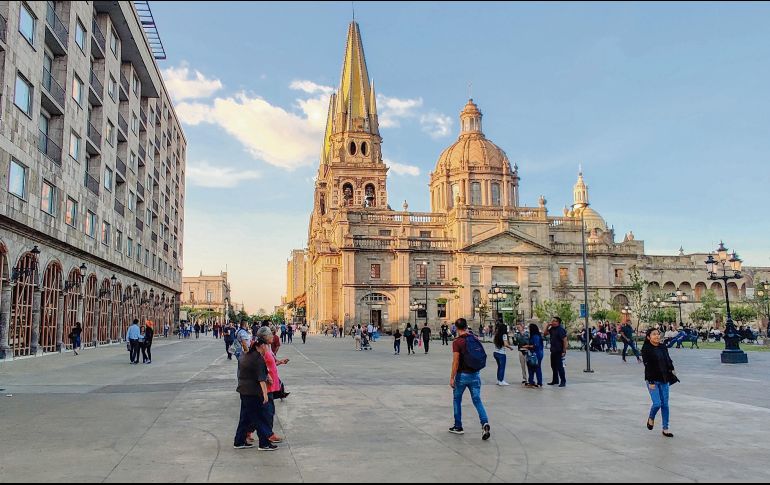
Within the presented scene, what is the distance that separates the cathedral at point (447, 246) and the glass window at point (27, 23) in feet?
158

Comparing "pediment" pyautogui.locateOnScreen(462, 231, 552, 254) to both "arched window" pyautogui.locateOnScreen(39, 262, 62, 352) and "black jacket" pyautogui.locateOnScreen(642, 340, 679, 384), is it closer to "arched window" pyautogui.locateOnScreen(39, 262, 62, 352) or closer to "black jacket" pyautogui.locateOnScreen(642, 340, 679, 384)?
"arched window" pyautogui.locateOnScreen(39, 262, 62, 352)

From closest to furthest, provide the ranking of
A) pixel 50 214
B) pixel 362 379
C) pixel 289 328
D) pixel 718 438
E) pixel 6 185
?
pixel 718 438 → pixel 362 379 → pixel 6 185 → pixel 50 214 → pixel 289 328

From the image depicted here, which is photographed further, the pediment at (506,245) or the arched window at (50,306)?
the pediment at (506,245)

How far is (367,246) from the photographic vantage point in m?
73.0

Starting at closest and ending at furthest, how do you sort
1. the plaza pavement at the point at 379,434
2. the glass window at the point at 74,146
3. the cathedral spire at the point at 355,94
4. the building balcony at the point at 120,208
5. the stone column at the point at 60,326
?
the plaza pavement at the point at 379,434
the stone column at the point at 60,326
the glass window at the point at 74,146
the building balcony at the point at 120,208
the cathedral spire at the point at 355,94

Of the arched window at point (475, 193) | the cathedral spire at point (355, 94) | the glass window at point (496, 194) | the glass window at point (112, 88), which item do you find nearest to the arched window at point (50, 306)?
the glass window at point (112, 88)

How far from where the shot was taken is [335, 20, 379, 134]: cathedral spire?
8781 cm

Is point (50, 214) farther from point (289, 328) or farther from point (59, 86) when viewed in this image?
point (289, 328)

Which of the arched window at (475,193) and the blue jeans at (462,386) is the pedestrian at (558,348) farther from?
the arched window at (475,193)

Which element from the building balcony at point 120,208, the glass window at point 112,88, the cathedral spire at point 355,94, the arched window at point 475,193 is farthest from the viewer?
the cathedral spire at point 355,94

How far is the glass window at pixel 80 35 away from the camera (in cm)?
3021

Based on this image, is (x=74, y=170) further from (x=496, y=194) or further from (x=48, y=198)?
(x=496, y=194)

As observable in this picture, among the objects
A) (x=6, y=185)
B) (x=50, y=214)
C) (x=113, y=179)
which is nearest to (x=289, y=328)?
(x=113, y=179)

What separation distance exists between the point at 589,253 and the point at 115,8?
6258cm
